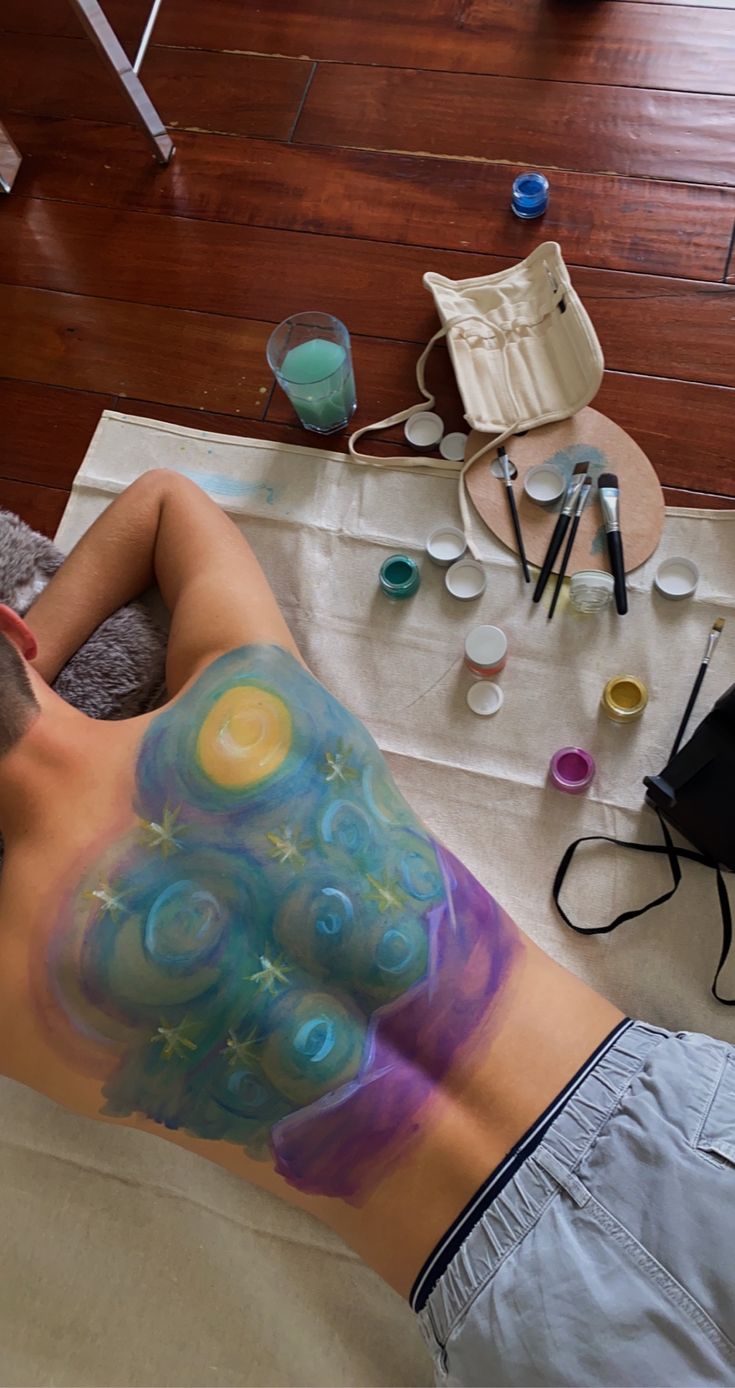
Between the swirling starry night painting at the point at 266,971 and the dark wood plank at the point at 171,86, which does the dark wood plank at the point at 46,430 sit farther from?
the swirling starry night painting at the point at 266,971

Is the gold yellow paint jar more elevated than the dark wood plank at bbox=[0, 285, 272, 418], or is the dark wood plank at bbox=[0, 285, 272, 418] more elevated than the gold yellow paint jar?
the dark wood plank at bbox=[0, 285, 272, 418]

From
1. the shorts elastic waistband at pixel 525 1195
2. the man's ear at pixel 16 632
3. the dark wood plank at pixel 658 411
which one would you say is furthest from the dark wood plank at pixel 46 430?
the shorts elastic waistband at pixel 525 1195

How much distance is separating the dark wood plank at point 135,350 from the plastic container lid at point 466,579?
1.49ft

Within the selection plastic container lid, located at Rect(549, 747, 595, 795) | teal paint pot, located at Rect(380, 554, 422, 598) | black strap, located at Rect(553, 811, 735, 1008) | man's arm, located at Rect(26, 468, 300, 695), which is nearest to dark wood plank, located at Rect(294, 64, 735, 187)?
teal paint pot, located at Rect(380, 554, 422, 598)

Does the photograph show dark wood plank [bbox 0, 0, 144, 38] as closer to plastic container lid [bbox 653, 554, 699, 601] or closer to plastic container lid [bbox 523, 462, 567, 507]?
plastic container lid [bbox 523, 462, 567, 507]

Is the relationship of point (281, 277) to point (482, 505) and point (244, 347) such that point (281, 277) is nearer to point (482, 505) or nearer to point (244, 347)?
point (244, 347)

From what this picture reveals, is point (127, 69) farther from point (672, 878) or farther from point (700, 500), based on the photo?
point (672, 878)

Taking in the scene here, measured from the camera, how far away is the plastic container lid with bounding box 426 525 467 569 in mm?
1485

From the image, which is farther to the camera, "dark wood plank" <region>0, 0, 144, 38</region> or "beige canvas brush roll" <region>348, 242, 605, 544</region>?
"dark wood plank" <region>0, 0, 144, 38</region>

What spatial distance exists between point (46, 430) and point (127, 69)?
629mm

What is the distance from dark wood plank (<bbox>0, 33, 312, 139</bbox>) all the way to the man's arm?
35.7 inches

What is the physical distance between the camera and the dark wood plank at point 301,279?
1.59 meters

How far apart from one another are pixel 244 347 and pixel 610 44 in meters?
0.84

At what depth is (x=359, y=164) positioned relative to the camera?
1794 mm
